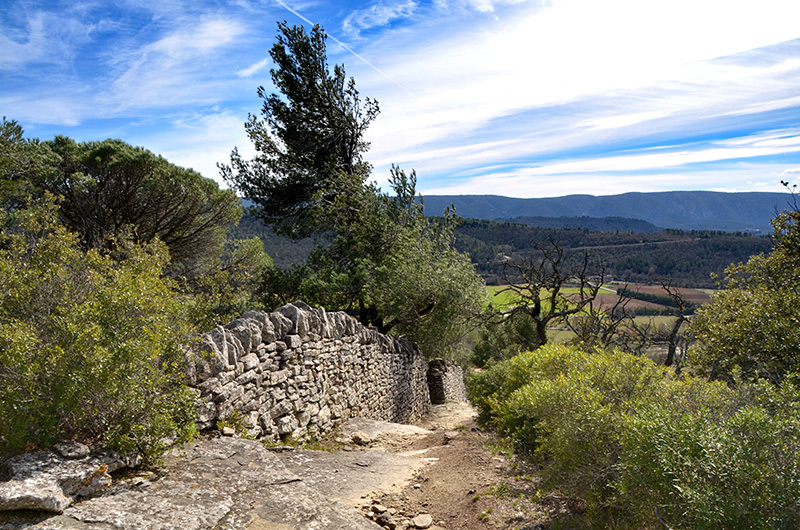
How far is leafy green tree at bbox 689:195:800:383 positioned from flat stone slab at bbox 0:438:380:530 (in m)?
6.04

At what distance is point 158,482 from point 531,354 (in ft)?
21.3

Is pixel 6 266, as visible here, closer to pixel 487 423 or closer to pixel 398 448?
pixel 398 448

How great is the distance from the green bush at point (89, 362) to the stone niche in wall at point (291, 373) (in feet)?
2.53

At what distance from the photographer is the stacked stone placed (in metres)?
5.86

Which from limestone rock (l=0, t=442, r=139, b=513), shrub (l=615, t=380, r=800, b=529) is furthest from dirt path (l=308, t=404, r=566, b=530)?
limestone rock (l=0, t=442, r=139, b=513)

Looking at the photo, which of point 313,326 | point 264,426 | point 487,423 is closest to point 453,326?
point 487,423

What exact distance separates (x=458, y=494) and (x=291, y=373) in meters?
3.33

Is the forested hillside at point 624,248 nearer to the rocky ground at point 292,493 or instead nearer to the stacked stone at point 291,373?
the stacked stone at point 291,373

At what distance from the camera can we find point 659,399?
14.5 feet

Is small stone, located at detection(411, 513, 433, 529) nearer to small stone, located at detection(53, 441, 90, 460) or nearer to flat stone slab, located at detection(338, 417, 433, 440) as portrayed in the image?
small stone, located at detection(53, 441, 90, 460)

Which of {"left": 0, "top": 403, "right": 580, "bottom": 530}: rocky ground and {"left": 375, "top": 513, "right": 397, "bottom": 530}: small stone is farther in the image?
{"left": 375, "top": 513, "right": 397, "bottom": 530}: small stone

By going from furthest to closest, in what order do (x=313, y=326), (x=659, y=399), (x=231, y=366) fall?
(x=313, y=326), (x=231, y=366), (x=659, y=399)

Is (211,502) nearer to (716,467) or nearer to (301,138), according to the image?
(716,467)

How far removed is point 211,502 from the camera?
3906 millimetres
